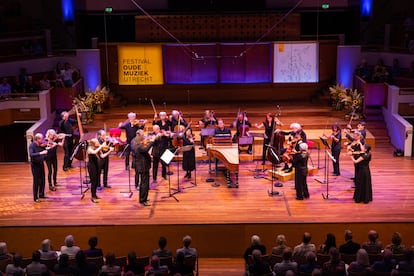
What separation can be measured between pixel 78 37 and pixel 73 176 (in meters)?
9.31

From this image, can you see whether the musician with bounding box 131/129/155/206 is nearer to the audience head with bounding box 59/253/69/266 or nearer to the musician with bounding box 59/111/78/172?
the musician with bounding box 59/111/78/172

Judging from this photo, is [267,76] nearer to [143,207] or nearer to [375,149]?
[375,149]

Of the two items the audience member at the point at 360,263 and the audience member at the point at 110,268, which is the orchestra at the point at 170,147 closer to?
the audience member at the point at 110,268

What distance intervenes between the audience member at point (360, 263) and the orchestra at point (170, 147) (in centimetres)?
392

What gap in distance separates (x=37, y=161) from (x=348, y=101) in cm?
981

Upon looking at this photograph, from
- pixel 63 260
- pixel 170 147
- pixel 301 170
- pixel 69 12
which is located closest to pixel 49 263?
pixel 63 260

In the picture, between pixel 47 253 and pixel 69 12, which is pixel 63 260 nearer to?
pixel 47 253

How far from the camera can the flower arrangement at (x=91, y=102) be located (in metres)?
18.3

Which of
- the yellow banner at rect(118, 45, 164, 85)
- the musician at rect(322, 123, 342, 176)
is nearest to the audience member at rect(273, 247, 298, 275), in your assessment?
the musician at rect(322, 123, 342, 176)

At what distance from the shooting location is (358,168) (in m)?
12.8

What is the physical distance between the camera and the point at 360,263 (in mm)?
8875

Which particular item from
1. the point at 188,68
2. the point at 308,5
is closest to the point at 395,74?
the point at 308,5

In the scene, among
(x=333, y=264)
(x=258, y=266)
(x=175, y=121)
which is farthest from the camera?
(x=175, y=121)

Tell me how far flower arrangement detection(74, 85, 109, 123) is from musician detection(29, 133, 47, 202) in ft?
17.1
